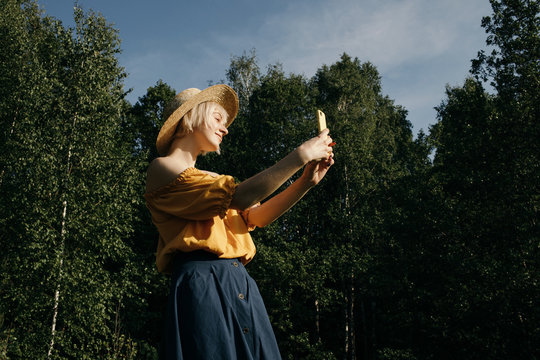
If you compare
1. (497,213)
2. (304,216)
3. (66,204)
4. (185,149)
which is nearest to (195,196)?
(185,149)

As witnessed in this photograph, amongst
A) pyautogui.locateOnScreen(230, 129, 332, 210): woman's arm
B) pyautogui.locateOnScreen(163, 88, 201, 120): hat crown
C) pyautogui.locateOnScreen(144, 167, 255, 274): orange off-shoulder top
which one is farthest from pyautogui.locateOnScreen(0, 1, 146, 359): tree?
pyautogui.locateOnScreen(230, 129, 332, 210): woman's arm

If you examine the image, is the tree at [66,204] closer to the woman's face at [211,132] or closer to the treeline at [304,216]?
the treeline at [304,216]

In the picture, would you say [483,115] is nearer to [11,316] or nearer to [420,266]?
[420,266]

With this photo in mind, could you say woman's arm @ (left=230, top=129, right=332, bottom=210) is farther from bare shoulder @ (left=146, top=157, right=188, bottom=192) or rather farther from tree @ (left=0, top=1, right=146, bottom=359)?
tree @ (left=0, top=1, right=146, bottom=359)

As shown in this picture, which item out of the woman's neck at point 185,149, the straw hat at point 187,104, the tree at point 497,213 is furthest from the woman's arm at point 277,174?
the tree at point 497,213

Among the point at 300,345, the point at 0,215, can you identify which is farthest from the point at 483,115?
the point at 0,215

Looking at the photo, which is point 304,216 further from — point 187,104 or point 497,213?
point 187,104

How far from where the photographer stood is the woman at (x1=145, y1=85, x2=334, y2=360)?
1453 millimetres

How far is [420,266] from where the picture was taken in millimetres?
15156

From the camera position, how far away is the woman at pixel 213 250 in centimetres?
145

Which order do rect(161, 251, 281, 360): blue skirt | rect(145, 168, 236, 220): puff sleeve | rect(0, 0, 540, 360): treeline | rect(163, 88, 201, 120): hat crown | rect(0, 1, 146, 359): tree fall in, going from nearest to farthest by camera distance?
Result: rect(161, 251, 281, 360): blue skirt, rect(145, 168, 236, 220): puff sleeve, rect(163, 88, 201, 120): hat crown, rect(0, 1, 146, 359): tree, rect(0, 0, 540, 360): treeline

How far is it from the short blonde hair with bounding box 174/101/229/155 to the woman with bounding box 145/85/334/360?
0.48 feet

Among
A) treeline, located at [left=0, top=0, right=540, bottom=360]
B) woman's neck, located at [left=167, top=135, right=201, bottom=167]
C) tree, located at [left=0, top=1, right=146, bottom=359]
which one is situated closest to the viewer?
woman's neck, located at [left=167, top=135, right=201, bottom=167]

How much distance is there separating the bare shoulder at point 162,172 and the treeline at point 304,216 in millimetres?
9404
